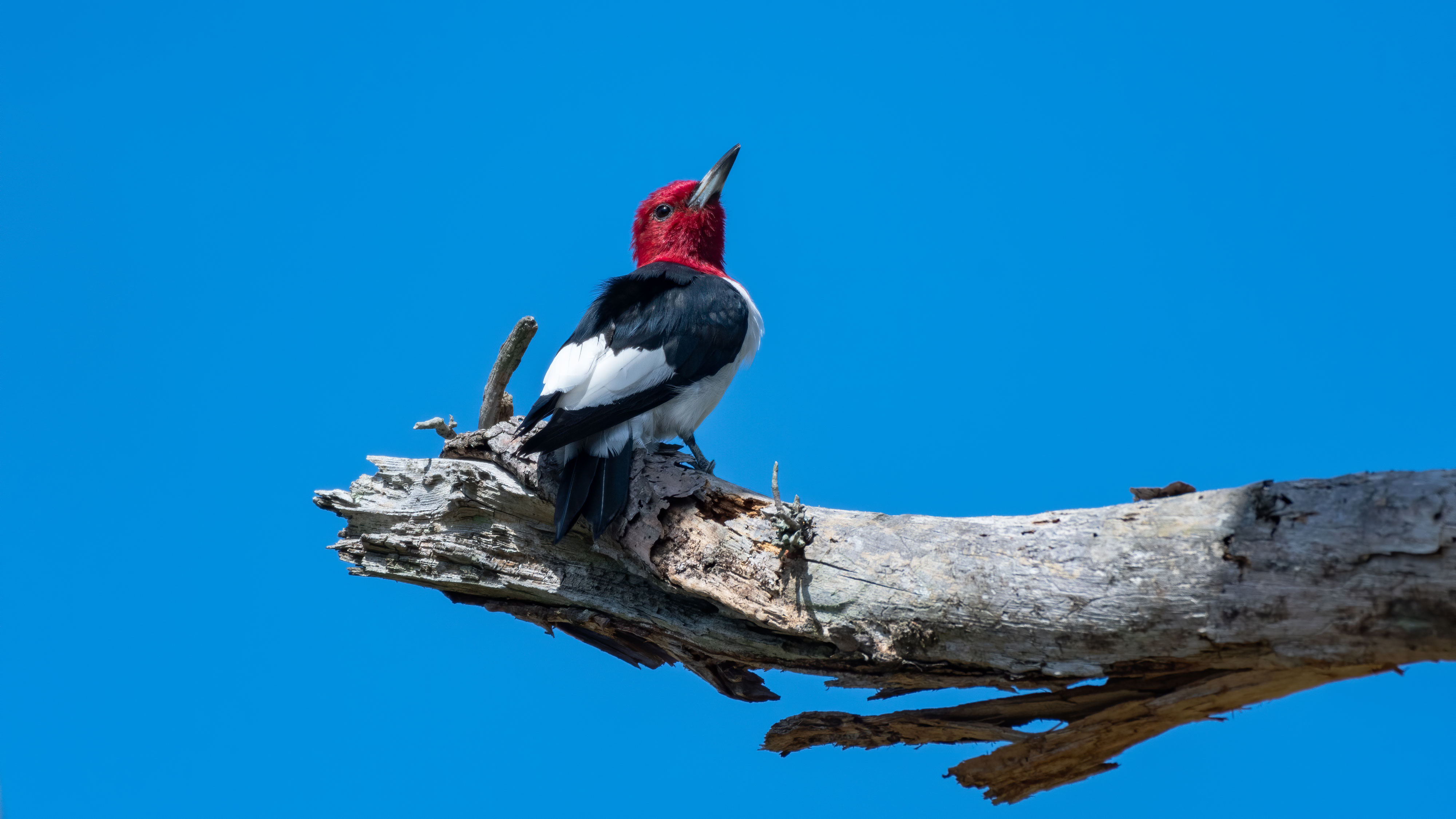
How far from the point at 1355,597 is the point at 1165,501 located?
532mm

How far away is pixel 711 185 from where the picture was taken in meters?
5.19

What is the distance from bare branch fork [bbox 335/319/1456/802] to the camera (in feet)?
7.99

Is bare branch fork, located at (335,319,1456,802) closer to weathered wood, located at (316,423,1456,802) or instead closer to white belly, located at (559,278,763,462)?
weathered wood, located at (316,423,1456,802)

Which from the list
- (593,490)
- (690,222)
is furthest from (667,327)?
(690,222)

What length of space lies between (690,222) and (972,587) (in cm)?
283

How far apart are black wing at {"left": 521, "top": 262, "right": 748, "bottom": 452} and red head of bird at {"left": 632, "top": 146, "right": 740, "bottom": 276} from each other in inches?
30.6

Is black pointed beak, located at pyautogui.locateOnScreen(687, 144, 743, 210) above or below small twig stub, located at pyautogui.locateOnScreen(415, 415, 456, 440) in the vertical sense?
above

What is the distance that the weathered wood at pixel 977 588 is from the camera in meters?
2.43

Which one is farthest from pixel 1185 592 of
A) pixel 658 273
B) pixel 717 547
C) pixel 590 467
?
pixel 658 273

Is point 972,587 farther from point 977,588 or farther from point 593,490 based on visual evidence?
point 593,490

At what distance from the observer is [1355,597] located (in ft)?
7.86

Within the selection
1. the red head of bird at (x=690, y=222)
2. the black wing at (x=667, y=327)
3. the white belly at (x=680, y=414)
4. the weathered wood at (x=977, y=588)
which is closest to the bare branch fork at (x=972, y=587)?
the weathered wood at (x=977, y=588)

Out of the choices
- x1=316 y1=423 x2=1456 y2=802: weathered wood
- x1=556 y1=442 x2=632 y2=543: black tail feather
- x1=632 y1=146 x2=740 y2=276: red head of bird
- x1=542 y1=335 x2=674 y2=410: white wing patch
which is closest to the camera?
x1=316 y1=423 x2=1456 y2=802: weathered wood

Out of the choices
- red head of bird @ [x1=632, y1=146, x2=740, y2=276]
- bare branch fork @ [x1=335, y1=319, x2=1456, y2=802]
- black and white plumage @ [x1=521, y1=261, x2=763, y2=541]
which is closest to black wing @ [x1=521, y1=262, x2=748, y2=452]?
black and white plumage @ [x1=521, y1=261, x2=763, y2=541]
